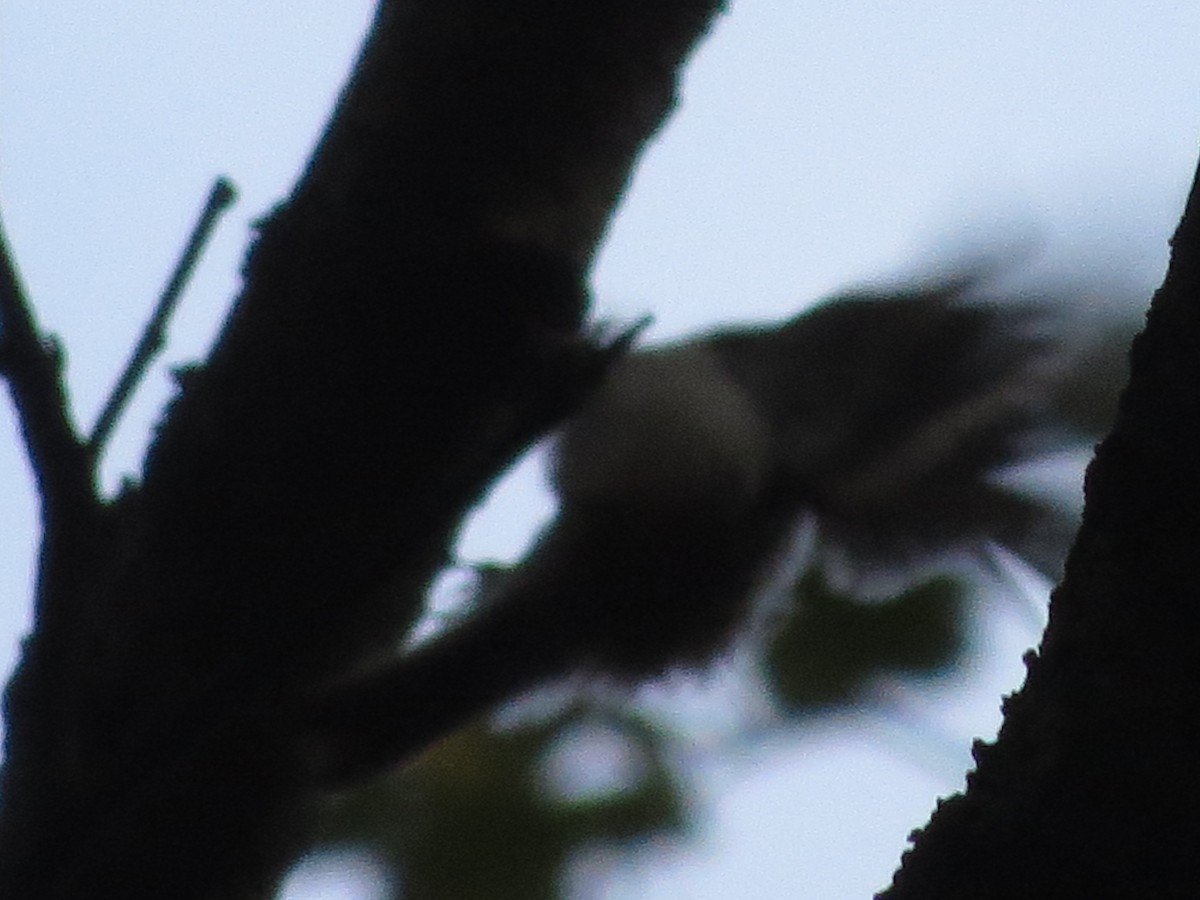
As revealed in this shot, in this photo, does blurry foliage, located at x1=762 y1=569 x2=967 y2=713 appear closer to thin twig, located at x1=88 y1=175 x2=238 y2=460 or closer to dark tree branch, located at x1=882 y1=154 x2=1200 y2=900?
thin twig, located at x1=88 y1=175 x2=238 y2=460

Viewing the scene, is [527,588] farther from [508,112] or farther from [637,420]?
[508,112]

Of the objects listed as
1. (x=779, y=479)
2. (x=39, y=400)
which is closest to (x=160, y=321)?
(x=39, y=400)

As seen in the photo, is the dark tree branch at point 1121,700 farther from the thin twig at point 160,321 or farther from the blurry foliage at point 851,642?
the blurry foliage at point 851,642

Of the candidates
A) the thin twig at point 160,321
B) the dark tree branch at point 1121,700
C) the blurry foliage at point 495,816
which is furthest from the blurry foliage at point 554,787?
the dark tree branch at point 1121,700

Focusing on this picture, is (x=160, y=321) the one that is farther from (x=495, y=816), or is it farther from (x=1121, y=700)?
(x=495, y=816)

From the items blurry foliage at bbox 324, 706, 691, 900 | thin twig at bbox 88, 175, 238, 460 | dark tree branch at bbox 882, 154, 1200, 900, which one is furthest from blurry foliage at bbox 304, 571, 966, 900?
dark tree branch at bbox 882, 154, 1200, 900
